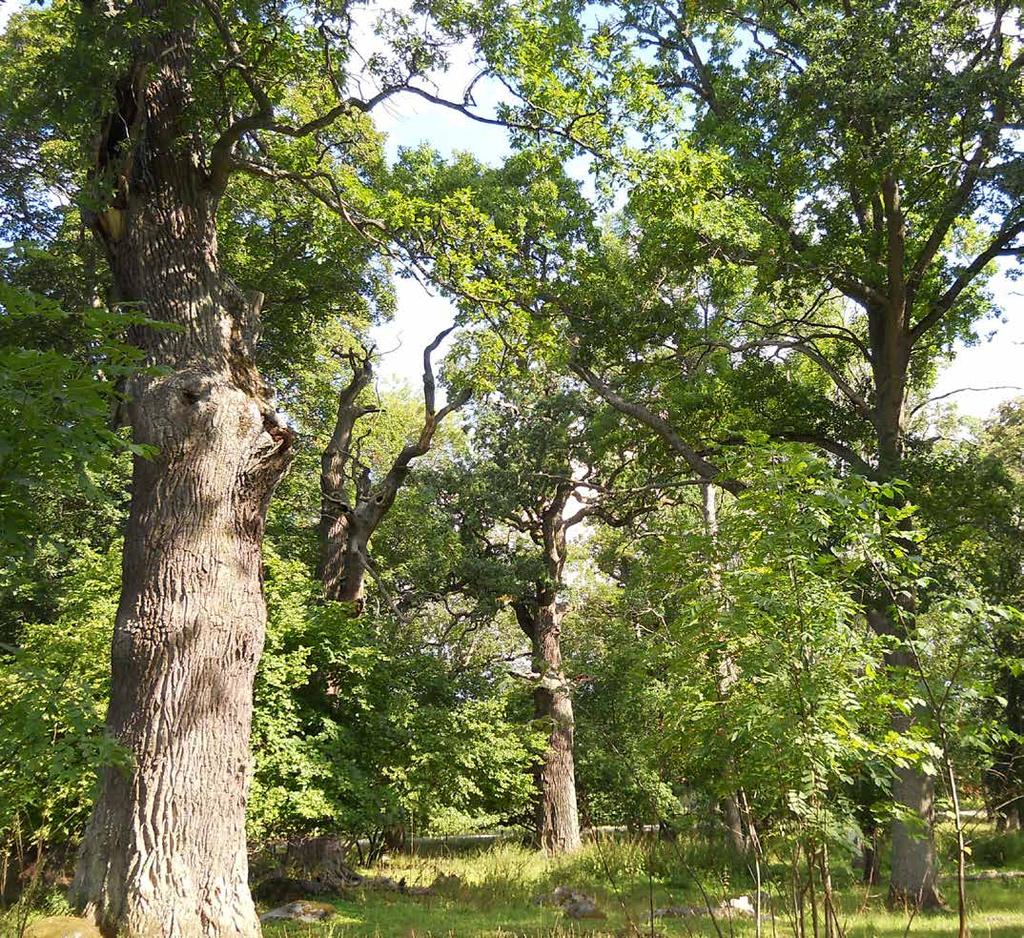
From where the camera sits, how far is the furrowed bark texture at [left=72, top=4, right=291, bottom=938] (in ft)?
15.5

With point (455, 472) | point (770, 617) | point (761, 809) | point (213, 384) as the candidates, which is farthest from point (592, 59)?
point (455, 472)

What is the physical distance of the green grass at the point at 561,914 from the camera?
7.49 metres

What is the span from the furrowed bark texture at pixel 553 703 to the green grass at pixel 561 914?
4.70ft

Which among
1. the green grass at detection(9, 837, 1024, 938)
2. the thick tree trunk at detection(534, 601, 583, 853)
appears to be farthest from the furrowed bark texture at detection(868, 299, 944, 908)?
the thick tree trunk at detection(534, 601, 583, 853)

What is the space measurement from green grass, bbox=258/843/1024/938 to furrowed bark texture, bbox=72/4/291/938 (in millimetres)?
2607

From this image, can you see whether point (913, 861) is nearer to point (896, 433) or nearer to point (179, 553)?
point (896, 433)

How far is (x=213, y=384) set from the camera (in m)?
5.65

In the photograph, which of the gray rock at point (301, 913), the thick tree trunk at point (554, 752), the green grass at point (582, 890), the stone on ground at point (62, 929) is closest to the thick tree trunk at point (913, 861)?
the green grass at point (582, 890)

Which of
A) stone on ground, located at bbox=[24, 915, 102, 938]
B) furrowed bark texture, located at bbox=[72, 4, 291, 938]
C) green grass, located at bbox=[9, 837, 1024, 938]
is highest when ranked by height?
furrowed bark texture, located at bbox=[72, 4, 291, 938]

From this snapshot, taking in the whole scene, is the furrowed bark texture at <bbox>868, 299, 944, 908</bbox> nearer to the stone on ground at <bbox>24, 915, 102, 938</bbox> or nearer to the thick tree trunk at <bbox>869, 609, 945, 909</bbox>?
the thick tree trunk at <bbox>869, 609, 945, 909</bbox>

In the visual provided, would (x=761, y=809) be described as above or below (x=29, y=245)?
A: below

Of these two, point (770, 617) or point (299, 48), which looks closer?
point (770, 617)

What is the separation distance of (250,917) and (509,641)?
26.2m

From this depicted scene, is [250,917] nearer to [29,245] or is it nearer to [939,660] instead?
[29,245]
